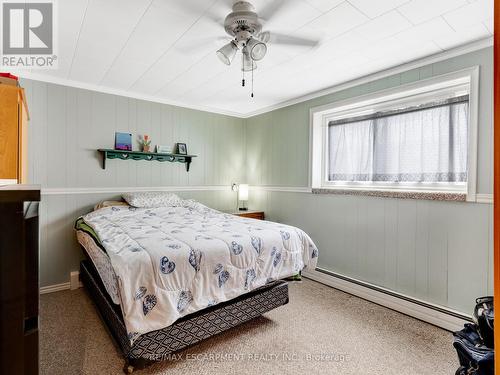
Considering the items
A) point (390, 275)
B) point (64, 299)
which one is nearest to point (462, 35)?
point (390, 275)

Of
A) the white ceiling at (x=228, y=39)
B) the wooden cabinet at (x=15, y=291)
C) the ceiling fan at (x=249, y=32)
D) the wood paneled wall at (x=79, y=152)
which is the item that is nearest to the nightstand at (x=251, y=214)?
the wood paneled wall at (x=79, y=152)

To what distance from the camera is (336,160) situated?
3.33 meters

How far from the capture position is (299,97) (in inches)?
138

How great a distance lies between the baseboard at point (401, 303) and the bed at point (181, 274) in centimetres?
79

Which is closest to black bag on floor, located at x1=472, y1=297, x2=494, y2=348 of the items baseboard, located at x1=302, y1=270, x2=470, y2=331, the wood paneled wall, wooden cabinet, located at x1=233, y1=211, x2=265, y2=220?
baseboard, located at x1=302, y1=270, x2=470, y2=331

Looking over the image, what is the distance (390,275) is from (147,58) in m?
3.11

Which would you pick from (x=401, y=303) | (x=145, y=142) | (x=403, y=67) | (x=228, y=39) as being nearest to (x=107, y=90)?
(x=145, y=142)

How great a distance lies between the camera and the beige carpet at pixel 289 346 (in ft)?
5.65

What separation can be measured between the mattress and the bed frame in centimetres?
18

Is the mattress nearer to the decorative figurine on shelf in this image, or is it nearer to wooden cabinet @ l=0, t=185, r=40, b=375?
wooden cabinet @ l=0, t=185, r=40, b=375

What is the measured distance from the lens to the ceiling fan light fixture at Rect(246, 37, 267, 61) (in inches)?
70.3

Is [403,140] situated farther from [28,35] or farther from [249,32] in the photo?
[28,35]

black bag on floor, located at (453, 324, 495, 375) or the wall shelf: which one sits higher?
the wall shelf

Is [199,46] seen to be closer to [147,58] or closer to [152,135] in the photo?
[147,58]
